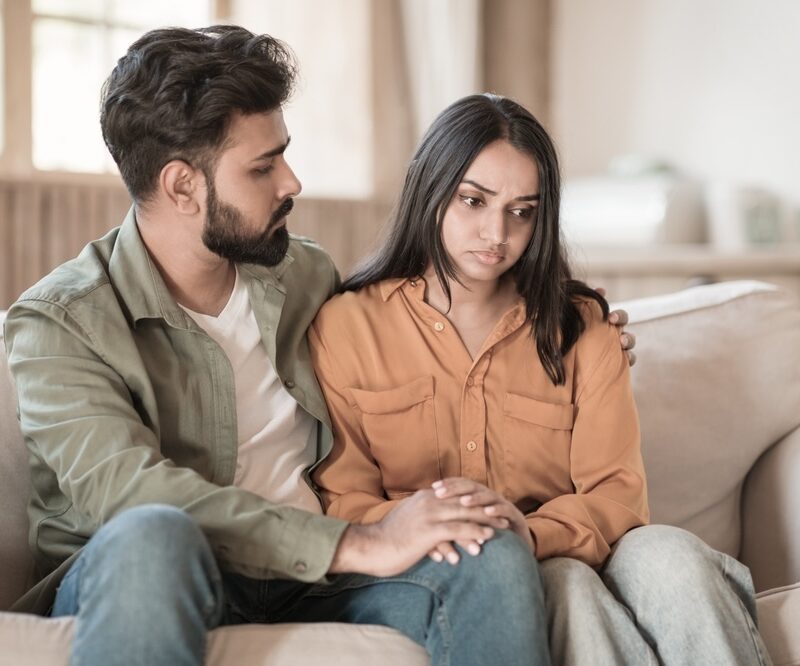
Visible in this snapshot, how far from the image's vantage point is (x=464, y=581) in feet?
4.39

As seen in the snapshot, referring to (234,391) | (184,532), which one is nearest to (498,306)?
(234,391)

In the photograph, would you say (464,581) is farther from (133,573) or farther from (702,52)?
(702,52)

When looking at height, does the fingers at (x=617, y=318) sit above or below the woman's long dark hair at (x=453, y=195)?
below

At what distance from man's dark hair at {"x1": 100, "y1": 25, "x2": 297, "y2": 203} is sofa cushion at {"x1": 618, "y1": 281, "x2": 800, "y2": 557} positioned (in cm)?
90

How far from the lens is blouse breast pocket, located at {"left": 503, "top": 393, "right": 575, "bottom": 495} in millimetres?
1680

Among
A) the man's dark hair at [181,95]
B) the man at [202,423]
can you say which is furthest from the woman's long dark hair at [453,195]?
the man's dark hair at [181,95]

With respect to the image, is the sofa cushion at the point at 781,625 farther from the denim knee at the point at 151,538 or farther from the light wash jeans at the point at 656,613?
the denim knee at the point at 151,538

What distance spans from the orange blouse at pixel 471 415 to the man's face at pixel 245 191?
202mm

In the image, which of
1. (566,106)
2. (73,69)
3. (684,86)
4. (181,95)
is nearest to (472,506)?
(181,95)

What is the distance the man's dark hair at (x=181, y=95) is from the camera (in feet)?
5.19

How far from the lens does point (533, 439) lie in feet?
5.52

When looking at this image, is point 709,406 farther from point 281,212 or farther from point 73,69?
point 73,69

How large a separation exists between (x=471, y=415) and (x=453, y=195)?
35 cm

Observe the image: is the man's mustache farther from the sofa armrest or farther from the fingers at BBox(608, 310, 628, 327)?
the sofa armrest
